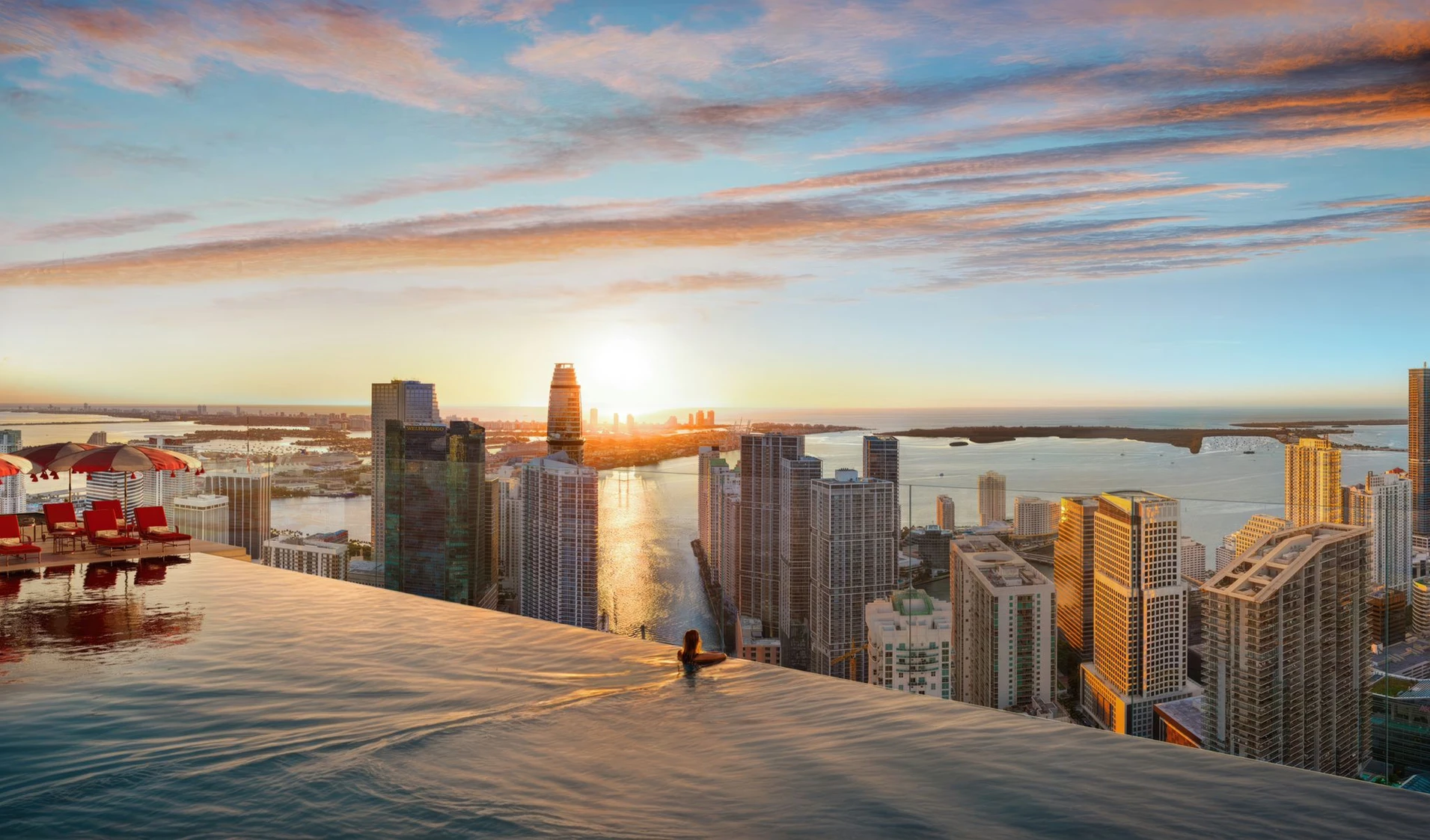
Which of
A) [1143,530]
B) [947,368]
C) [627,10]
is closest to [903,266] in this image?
[947,368]

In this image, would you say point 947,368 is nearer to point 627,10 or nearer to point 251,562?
point 627,10

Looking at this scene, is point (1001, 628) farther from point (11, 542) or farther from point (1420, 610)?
point (11, 542)

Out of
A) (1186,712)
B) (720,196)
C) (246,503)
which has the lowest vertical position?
(1186,712)

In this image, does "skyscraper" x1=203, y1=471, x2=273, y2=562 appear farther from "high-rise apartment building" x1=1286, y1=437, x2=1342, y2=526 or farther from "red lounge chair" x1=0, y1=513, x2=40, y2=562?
"high-rise apartment building" x1=1286, y1=437, x2=1342, y2=526

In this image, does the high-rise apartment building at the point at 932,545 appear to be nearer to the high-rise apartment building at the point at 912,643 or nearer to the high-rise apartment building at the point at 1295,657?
the high-rise apartment building at the point at 912,643

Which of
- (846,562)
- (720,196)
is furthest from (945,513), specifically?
(720,196)

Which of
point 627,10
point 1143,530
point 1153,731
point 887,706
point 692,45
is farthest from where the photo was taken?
point 692,45
